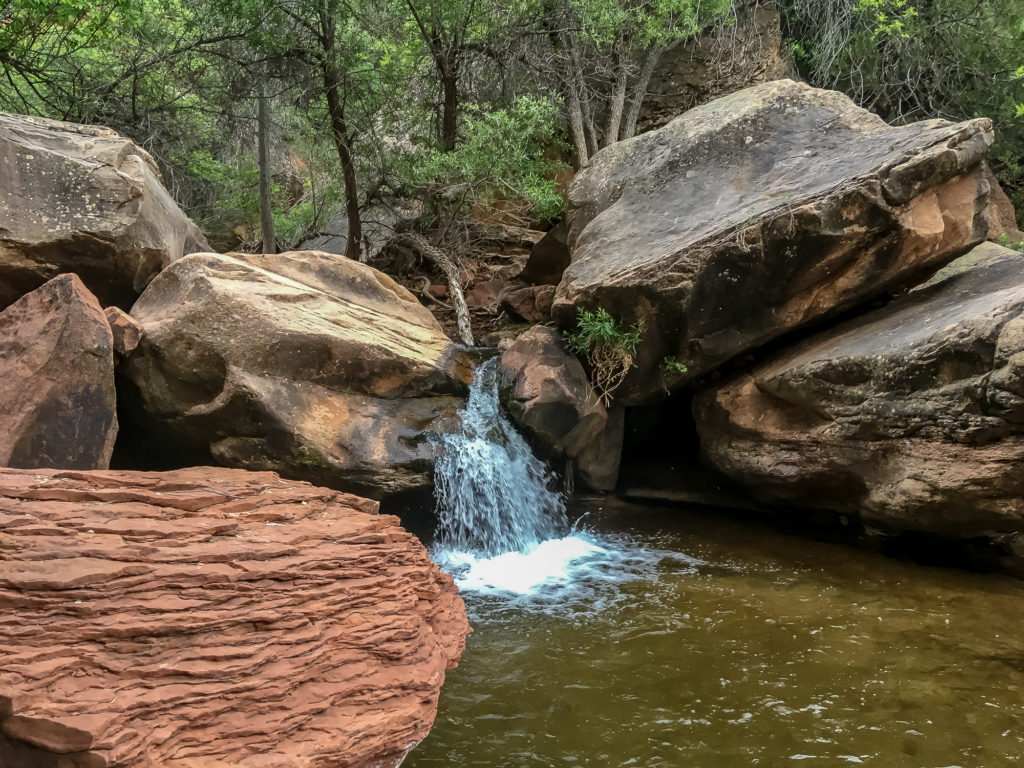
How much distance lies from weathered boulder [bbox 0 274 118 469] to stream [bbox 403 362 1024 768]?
2.92 metres

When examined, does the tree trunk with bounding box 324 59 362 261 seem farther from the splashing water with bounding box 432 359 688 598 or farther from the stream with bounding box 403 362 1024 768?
the stream with bounding box 403 362 1024 768

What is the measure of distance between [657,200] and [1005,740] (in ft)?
18.8

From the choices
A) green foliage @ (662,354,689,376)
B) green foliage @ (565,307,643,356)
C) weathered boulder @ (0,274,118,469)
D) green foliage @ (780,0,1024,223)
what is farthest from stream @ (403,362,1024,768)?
green foliage @ (780,0,1024,223)

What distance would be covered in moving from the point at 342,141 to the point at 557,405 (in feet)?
19.4

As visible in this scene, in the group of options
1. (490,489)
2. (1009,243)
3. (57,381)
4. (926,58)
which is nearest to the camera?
(57,381)

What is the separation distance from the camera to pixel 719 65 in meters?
12.8

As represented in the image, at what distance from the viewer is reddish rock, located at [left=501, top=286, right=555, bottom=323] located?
1003cm

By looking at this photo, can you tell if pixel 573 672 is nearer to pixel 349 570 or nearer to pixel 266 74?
pixel 349 570

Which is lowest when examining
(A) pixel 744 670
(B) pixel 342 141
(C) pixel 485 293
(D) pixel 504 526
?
(A) pixel 744 670

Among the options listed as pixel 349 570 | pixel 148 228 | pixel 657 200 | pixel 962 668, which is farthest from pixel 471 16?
pixel 962 668

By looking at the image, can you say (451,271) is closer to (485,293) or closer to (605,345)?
(485,293)

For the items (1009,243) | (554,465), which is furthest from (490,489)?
(1009,243)

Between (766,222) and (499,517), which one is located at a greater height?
(766,222)

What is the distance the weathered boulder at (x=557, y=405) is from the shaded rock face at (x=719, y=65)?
7.39 meters
